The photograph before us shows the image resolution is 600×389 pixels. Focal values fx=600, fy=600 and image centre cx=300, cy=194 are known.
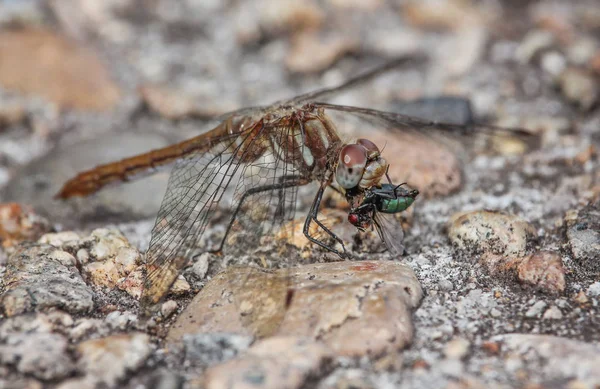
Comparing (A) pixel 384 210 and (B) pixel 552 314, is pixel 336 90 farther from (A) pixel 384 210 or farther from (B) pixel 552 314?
(B) pixel 552 314

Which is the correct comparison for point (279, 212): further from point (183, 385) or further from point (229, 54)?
point (229, 54)

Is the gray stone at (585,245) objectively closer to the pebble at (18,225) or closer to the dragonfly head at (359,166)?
the dragonfly head at (359,166)

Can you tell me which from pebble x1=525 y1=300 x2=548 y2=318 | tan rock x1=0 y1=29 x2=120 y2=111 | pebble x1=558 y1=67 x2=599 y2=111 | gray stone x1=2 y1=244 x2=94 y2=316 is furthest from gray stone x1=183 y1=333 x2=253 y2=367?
pebble x1=558 y1=67 x2=599 y2=111

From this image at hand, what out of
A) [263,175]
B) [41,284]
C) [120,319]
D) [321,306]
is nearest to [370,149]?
[263,175]

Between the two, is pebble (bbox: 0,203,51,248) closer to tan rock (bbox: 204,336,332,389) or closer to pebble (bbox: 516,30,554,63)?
tan rock (bbox: 204,336,332,389)

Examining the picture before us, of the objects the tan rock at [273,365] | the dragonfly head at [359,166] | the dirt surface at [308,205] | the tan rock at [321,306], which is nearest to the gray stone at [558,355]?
the dirt surface at [308,205]
